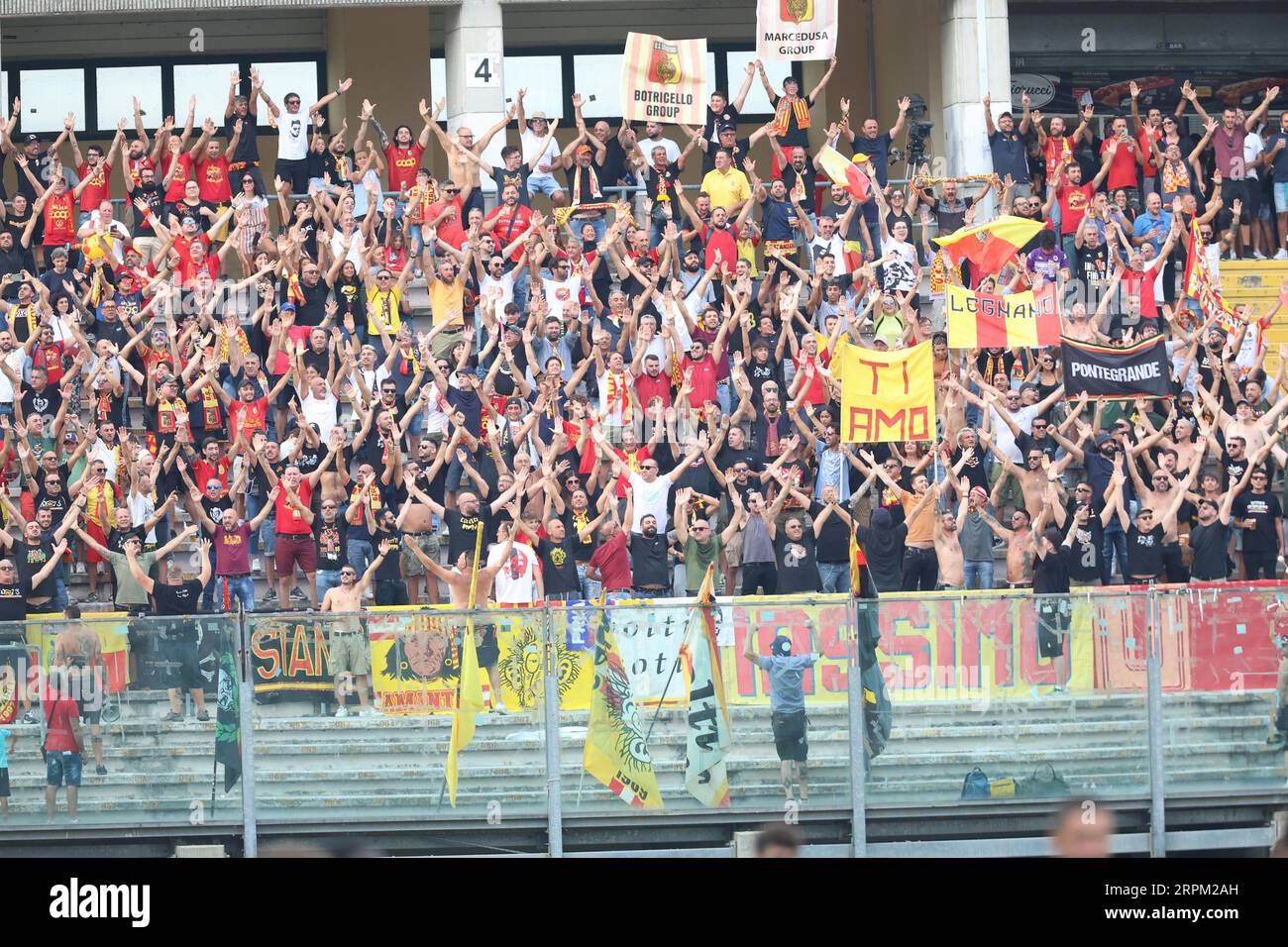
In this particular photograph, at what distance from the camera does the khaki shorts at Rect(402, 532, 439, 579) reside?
18125 mm

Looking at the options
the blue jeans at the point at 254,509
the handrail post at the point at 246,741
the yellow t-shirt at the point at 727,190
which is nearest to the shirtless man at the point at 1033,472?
the yellow t-shirt at the point at 727,190

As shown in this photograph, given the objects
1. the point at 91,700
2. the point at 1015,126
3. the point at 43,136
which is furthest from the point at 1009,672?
the point at 43,136

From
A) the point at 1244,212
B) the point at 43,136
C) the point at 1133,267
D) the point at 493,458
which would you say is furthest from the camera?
the point at 43,136

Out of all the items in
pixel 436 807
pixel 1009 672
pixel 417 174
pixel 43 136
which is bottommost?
pixel 436 807

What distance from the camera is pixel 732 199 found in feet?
71.3

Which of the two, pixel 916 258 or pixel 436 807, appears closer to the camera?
pixel 436 807

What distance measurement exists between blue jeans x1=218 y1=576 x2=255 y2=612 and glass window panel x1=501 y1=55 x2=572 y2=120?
12.7 m

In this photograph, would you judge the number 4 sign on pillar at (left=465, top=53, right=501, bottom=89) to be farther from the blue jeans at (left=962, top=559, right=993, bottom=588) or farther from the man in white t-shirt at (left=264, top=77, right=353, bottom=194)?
the blue jeans at (left=962, top=559, right=993, bottom=588)

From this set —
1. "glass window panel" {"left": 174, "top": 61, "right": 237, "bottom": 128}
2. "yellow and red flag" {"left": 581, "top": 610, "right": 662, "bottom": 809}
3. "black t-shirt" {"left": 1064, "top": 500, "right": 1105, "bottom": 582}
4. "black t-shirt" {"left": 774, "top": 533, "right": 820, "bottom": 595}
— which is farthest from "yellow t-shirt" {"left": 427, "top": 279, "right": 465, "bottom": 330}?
"glass window panel" {"left": 174, "top": 61, "right": 237, "bottom": 128}

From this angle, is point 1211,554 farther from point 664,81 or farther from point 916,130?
point 664,81

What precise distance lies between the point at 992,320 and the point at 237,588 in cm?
768
